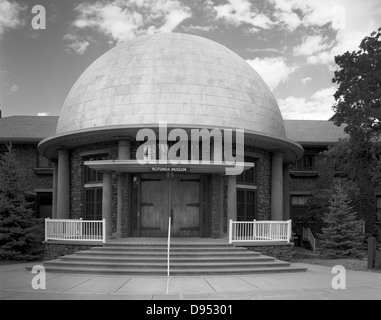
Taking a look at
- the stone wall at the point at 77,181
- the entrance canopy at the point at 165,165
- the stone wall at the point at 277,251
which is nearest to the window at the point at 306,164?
the stone wall at the point at 277,251

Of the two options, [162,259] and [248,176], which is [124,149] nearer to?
[248,176]

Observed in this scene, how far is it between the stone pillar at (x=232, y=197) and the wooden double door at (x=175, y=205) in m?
1.05

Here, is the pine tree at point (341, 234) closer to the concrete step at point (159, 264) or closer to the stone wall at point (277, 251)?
the stone wall at point (277, 251)

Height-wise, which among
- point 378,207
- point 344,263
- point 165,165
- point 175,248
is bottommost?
point 344,263

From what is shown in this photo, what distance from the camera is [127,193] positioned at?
18500 mm

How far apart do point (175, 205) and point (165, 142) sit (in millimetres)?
2588

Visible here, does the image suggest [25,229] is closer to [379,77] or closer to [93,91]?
[93,91]

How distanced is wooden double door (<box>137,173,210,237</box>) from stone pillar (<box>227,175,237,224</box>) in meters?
1.05

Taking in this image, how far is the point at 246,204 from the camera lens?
2000 cm

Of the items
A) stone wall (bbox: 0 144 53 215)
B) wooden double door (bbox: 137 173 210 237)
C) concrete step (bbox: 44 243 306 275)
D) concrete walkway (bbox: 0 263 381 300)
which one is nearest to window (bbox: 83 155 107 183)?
wooden double door (bbox: 137 173 210 237)

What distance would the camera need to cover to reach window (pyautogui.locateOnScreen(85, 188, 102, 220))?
19.8m

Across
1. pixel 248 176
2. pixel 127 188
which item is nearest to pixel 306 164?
pixel 248 176

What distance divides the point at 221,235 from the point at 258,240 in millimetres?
2139
